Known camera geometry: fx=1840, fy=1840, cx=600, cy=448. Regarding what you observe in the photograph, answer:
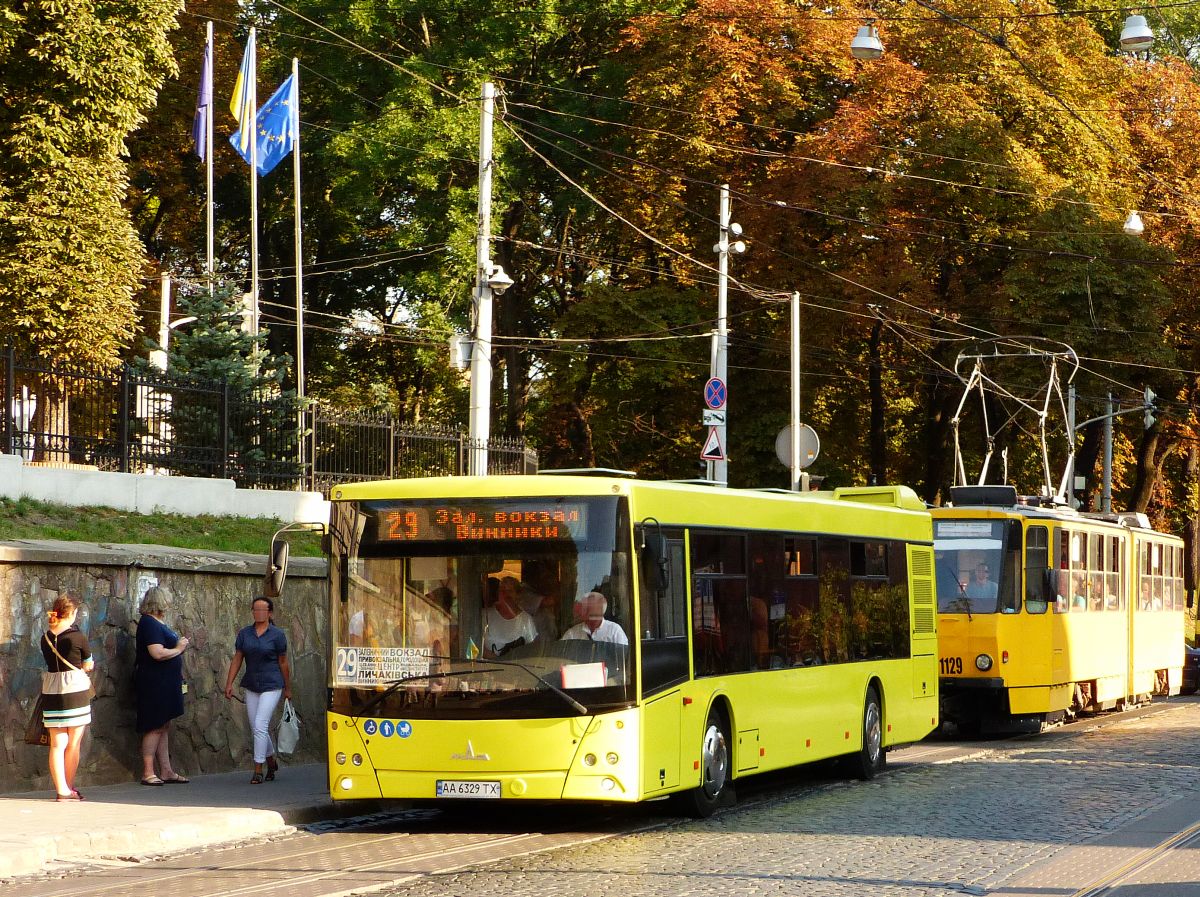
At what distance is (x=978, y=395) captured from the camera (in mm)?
42312

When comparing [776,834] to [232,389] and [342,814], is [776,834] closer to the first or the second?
[342,814]

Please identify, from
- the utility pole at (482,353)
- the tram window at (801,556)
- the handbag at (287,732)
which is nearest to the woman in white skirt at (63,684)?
the handbag at (287,732)

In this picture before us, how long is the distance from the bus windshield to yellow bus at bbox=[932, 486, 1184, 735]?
1088 cm

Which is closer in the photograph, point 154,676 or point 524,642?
point 524,642

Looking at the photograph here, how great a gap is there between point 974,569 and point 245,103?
23.1 metres

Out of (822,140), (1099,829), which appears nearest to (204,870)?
(1099,829)

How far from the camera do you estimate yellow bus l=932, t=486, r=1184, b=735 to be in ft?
75.8

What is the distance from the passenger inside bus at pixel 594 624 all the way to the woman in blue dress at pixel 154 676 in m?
3.90

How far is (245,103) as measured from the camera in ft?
133

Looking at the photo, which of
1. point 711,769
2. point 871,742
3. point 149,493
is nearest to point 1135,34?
point 871,742

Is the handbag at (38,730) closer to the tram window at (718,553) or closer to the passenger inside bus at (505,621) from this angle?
the passenger inside bus at (505,621)

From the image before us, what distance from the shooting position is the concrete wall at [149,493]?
18.9 m

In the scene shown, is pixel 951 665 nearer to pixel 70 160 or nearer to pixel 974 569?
pixel 974 569

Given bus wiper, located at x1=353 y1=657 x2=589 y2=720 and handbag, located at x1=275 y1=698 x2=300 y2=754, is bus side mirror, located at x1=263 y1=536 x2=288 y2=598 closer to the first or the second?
bus wiper, located at x1=353 y1=657 x2=589 y2=720
